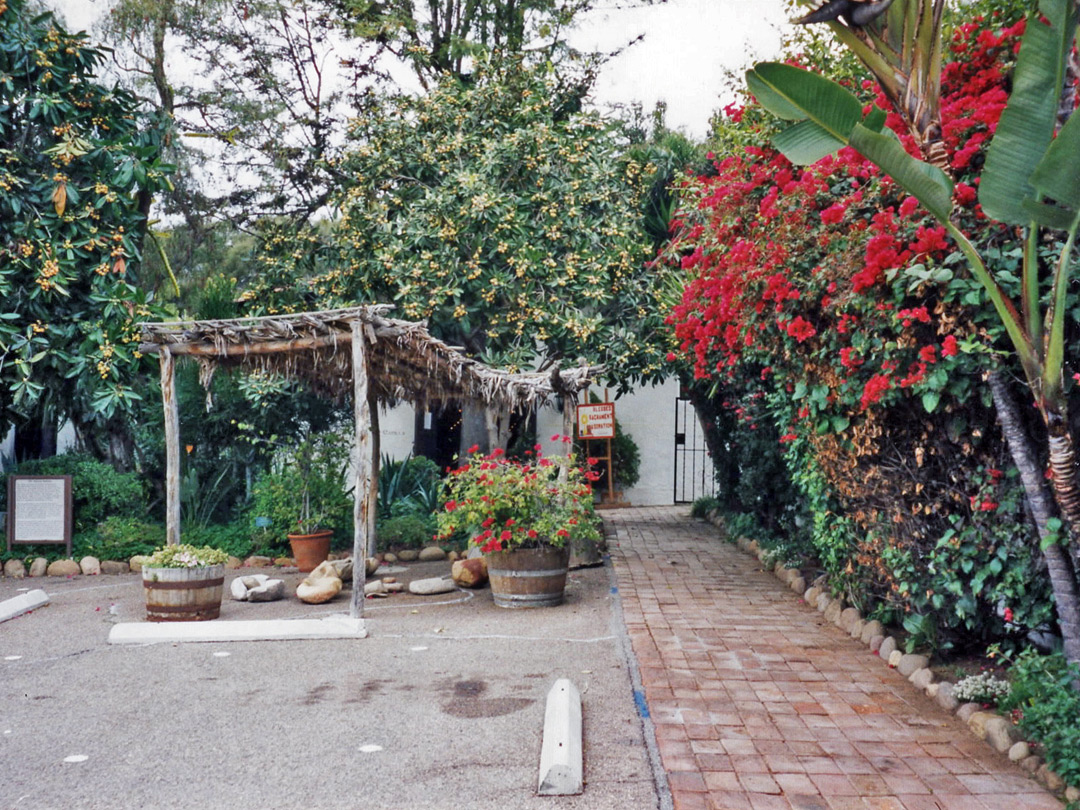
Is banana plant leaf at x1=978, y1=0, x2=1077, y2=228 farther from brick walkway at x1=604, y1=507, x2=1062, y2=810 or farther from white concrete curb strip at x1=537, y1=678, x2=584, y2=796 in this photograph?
white concrete curb strip at x1=537, y1=678, x2=584, y2=796

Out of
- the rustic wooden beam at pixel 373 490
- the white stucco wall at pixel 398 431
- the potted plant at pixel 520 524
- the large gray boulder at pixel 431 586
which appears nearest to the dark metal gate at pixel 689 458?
the white stucco wall at pixel 398 431

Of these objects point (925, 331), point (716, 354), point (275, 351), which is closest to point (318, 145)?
point (275, 351)

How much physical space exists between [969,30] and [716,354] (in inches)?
142

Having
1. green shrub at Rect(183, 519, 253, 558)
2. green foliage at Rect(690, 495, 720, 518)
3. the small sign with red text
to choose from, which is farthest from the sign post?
green shrub at Rect(183, 519, 253, 558)

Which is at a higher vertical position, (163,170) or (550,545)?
(163,170)

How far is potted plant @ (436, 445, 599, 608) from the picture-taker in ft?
26.0

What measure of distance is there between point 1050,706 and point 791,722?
48.0 inches

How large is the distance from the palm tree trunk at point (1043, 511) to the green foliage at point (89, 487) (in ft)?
33.5

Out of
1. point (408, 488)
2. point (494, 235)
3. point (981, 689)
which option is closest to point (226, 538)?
point (408, 488)

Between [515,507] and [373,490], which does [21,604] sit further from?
[515,507]

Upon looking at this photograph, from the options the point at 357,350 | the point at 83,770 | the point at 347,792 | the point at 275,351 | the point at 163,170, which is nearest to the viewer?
the point at 347,792

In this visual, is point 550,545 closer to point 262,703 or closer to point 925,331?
point 262,703

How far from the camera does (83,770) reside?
4059 mm

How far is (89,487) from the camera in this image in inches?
438
